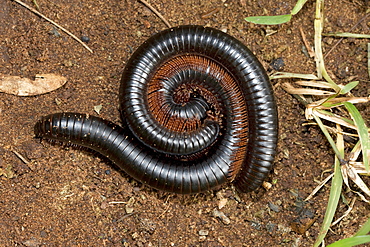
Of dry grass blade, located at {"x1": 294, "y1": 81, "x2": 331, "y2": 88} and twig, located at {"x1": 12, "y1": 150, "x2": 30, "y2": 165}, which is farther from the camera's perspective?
dry grass blade, located at {"x1": 294, "y1": 81, "x2": 331, "y2": 88}

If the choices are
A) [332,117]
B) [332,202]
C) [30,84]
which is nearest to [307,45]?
[332,117]

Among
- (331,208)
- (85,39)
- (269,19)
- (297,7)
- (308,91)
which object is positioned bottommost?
(331,208)

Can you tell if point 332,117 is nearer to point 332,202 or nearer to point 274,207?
point 332,202

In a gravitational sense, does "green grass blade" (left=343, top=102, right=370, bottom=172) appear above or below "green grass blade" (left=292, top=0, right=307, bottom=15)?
below

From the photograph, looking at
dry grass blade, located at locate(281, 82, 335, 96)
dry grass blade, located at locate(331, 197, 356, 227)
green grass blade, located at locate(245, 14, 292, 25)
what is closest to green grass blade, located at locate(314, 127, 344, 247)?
dry grass blade, located at locate(331, 197, 356, 227)

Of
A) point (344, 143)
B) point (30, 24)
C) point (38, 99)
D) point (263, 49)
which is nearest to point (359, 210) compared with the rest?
point (344, 143)

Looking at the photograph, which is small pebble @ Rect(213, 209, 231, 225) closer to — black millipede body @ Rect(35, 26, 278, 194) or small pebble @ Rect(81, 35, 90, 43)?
black millipede body @ Rect(35, 26, 278, 194)

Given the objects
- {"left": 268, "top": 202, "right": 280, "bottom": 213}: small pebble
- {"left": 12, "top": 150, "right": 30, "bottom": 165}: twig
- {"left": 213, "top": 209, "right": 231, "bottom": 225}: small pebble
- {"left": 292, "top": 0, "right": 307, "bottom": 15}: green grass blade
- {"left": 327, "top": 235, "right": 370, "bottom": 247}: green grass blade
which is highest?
{"left": 292, "top": 0, "right": 307, "bottom": 15}: green grass blade

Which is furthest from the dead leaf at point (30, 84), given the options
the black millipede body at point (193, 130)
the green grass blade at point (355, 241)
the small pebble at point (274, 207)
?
the green grass blade at point (355, 241)
